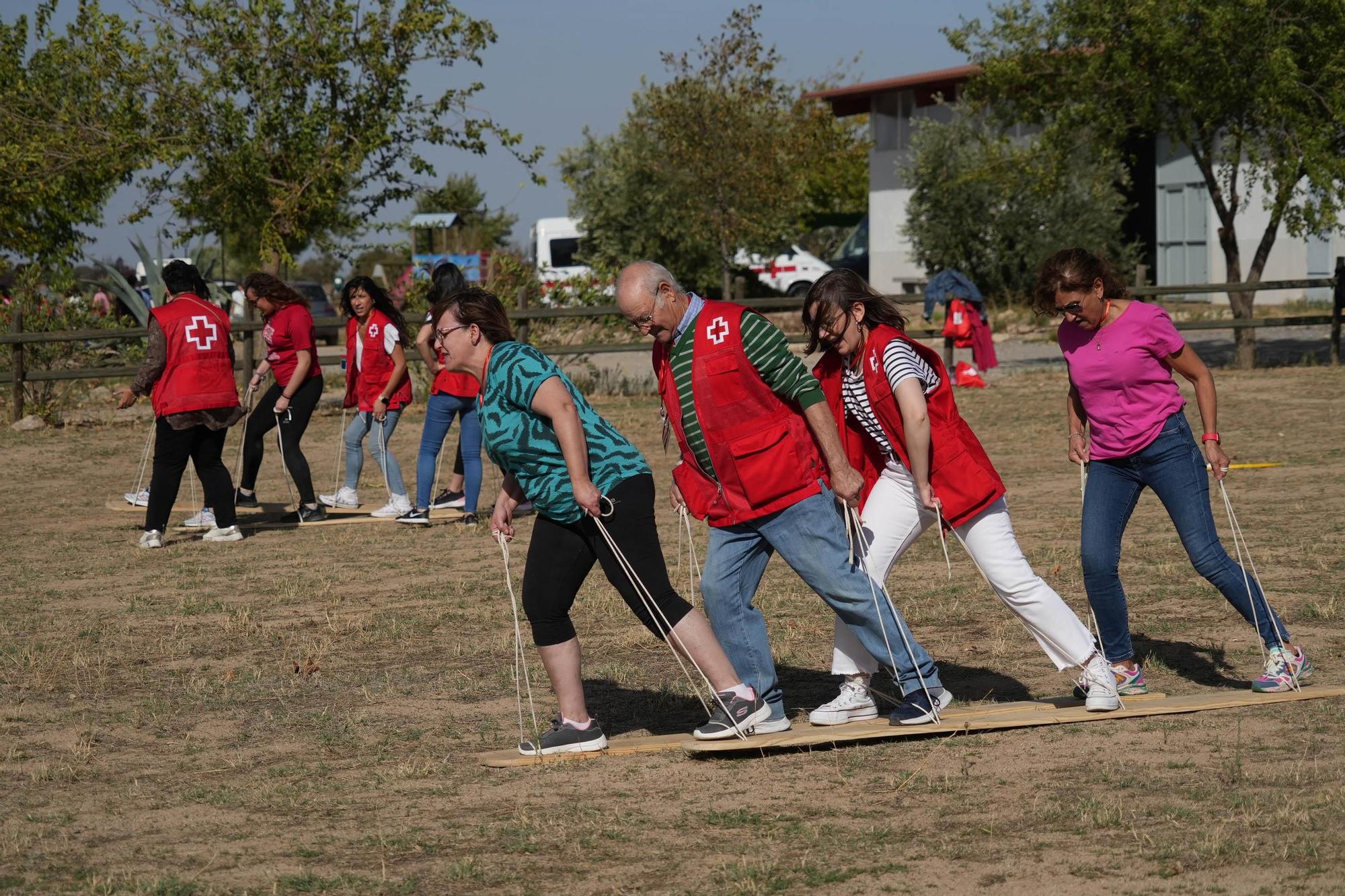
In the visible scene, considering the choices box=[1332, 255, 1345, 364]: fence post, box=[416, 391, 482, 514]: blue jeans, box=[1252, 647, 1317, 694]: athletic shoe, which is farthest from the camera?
box=[1332, 255, 1345, 364]: fence post

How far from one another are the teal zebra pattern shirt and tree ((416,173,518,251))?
18180 mm

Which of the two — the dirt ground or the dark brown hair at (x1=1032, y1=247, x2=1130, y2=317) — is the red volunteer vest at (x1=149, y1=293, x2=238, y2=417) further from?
the dark brown hair at (x1=1032, y1=247, x2=1130, y2=317)

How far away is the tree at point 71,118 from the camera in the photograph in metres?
21.1

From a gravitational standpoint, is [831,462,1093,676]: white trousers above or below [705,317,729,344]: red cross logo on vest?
below

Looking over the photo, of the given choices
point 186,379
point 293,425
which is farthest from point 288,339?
point 186,379

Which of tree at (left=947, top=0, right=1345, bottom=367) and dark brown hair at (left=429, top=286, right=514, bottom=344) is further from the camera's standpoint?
tree at (left=947, top=0, right=1345, bottom=367)

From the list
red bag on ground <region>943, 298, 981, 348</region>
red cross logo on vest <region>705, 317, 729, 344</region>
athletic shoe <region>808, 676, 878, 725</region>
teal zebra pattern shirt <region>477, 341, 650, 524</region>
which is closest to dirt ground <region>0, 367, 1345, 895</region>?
athletic shoe <region>808, 676, 878, 725</region>

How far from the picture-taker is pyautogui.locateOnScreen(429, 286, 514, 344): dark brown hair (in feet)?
17.5

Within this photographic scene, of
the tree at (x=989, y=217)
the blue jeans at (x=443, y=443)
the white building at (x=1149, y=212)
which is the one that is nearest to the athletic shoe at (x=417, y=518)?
the blue jeans at (x=443, y=443)

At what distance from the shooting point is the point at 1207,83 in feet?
65.8

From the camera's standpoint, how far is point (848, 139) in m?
46.8

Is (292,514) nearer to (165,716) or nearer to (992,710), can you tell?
(165,716)

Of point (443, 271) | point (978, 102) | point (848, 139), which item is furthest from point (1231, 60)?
point (848, 139)

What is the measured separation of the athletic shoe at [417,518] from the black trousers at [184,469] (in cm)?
120
